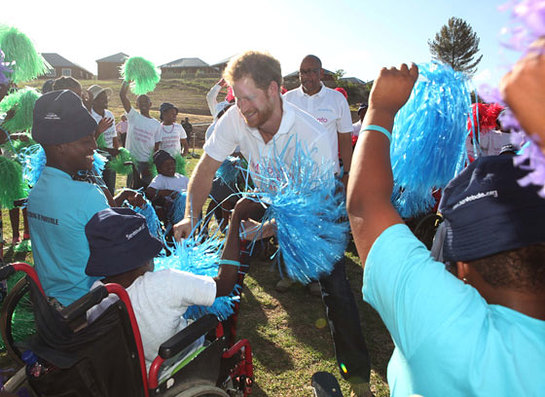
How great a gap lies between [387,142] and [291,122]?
1.48m

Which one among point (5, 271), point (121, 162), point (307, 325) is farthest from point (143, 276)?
point (121, 162)

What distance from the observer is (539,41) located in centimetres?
54

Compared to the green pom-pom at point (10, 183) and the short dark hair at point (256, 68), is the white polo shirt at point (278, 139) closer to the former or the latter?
the short dark hair at point (256, 68)

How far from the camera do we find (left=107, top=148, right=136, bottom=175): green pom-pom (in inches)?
231

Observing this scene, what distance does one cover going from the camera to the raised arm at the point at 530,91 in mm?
555

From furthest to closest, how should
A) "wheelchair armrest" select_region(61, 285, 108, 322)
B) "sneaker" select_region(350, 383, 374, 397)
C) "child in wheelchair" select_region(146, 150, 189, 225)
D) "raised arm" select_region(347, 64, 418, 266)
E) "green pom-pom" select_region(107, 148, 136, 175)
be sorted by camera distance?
"green pom-pom" select_region(107, 148, 136, 175), "child in wheelchair" select_region(146, 150, 189, 225), "sneaker" select_region(350, 383, 374, 397), "wheelchair armrest" select_region(61, 285, 108, 322), "raised arm" select_region(347, 64, 418, 266)

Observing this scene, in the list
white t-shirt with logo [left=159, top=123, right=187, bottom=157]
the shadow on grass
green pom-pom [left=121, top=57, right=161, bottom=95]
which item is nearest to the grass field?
the shadow on grass

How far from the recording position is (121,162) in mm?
5895

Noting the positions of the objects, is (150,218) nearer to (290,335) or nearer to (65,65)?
(290,335)

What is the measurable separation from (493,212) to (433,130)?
0.84 meters

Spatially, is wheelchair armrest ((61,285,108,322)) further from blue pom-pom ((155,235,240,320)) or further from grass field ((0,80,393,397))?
grass field ((0,80,393,397))

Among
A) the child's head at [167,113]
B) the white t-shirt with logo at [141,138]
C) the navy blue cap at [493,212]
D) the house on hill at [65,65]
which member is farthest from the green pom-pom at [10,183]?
the house on hill at [65,65]

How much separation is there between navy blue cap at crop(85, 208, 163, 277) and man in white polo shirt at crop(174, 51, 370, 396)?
22.4 inches

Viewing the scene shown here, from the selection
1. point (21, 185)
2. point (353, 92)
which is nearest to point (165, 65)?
point (353, 92)
